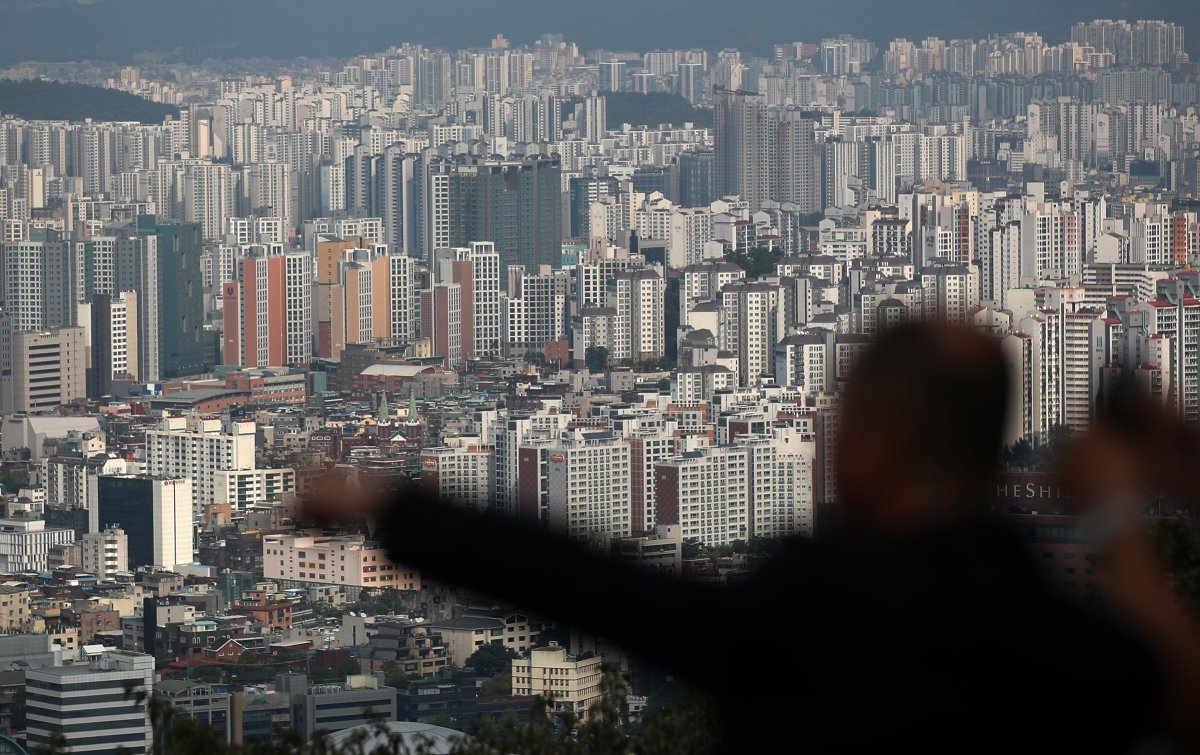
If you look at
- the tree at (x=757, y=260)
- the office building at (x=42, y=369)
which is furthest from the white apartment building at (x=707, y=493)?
the tree at (x=757, y=260)

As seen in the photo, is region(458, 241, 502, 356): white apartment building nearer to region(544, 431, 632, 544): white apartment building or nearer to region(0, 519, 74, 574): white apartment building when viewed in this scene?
region(544, 431, 632, 544): white apartment building

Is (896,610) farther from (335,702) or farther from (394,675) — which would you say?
(394,675)

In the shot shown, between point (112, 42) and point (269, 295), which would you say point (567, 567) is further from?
point (112, 42)

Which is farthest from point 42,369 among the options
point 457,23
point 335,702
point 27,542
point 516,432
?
point 457,23

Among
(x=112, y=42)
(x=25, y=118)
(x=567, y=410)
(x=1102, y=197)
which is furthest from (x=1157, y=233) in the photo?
(x=112, y=42)

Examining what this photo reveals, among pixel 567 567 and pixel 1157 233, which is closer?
pixel 567 567

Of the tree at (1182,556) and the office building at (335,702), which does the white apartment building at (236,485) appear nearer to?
the office building at (335,702)

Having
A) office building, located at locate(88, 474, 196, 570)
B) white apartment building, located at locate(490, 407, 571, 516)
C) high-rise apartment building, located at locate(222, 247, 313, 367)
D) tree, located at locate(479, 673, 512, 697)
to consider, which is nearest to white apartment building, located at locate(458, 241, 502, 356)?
high-rise apartment building, located at locate(222, 247, 313, 367)
